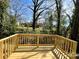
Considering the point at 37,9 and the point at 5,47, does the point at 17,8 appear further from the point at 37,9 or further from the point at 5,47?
the point at 5,47

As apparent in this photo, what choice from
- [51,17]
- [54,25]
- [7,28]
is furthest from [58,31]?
[7,28]

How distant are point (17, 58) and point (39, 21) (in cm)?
903

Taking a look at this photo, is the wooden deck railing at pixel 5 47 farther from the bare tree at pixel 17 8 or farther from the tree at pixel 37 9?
the tree at pixel 37 9

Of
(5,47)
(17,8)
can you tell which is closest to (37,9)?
(17,8)

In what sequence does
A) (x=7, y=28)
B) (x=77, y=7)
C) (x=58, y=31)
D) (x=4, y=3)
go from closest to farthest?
(x=77, y=7) < (x=4, y=3) < (x=7, y=28) < (x=58, y=31)

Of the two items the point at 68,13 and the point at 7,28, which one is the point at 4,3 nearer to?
the point at 7,28

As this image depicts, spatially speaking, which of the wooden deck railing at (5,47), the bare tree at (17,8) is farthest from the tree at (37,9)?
the wooden deck railing at (5,47)

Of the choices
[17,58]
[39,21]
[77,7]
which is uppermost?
[77,7]

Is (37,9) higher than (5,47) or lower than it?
higher

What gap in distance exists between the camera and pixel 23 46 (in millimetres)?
6453

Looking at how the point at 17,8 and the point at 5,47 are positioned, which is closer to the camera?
the point at 5,47

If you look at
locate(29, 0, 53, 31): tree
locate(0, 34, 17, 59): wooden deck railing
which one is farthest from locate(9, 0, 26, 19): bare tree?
locate(0, 34, 17, 59): wooden deck railing

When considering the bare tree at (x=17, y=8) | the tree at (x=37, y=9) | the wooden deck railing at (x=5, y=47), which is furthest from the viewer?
the tree at (x=37, y=9)

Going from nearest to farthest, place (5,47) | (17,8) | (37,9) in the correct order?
(5,47), (17,8), (37,9)
